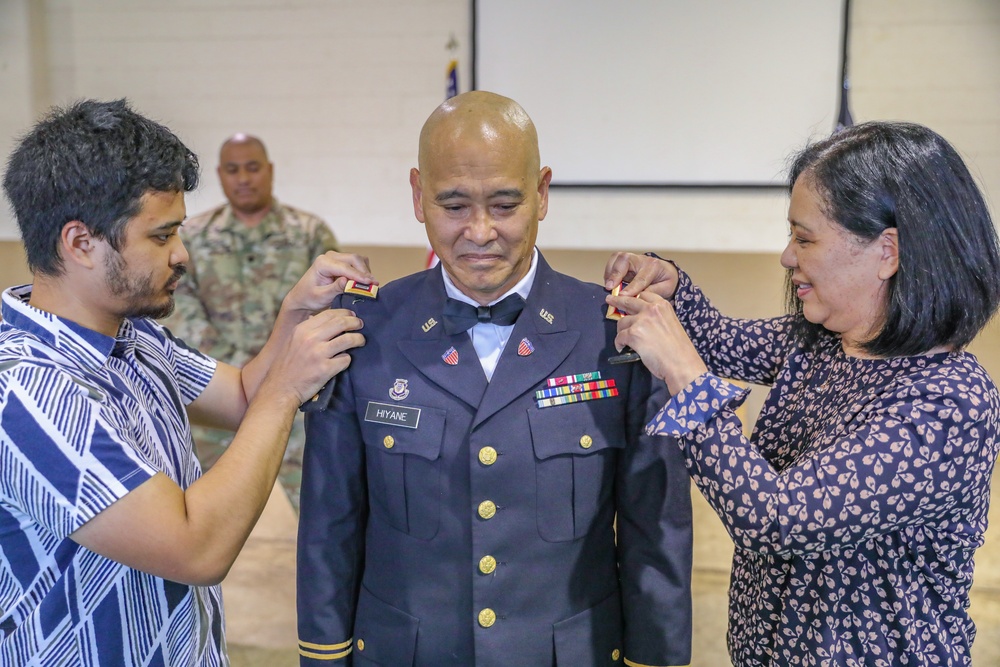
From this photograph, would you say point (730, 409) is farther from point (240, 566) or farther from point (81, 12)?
point (81, 12)

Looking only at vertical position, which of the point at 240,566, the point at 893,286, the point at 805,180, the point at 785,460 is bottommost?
the point at 240,566

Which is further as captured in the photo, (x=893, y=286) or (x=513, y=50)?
(x=513, y=50)

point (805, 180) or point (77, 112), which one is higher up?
point (77, 112)

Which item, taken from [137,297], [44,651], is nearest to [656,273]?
[137,297]

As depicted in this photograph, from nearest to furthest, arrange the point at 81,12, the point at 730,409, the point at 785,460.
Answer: the point at 730,409 → the point at 785,460 → the point at 81,12

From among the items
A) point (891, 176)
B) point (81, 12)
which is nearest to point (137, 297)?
point (891, 176)

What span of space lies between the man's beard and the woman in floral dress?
869mm

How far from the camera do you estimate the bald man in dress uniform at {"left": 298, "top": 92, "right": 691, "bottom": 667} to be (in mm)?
1626

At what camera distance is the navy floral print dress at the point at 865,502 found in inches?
57.9

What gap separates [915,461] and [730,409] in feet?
1.00

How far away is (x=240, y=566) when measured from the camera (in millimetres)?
4402

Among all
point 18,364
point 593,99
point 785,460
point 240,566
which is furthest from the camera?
point 593,99

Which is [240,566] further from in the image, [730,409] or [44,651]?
[730,409]

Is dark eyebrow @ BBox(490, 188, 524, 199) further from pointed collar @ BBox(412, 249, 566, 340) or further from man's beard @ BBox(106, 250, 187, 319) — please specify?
man's beard @ BBox(106, 250, 187, 319)
